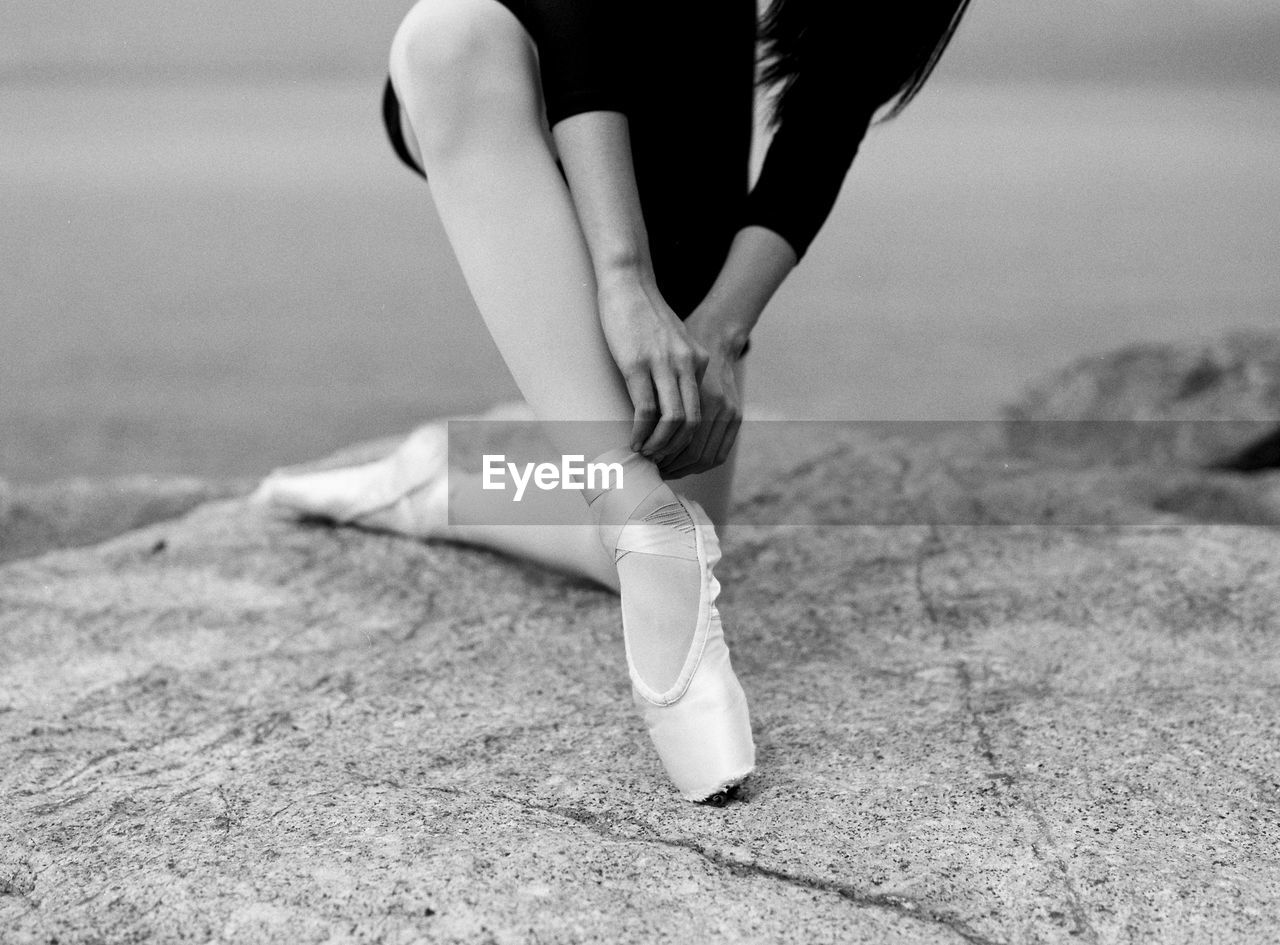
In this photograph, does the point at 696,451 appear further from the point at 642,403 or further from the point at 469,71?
the point at 469,71

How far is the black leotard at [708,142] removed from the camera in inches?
43.8

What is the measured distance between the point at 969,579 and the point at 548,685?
20.8 inches

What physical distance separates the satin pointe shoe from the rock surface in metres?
1.55

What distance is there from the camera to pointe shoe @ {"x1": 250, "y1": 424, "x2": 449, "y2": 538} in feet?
5.02

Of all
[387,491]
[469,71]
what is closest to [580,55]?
[469,71]

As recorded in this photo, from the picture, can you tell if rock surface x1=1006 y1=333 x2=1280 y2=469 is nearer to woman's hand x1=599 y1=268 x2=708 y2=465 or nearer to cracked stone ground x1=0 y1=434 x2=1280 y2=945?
cracked stone ground x1=0 y1=434 x2=1280 y2=945

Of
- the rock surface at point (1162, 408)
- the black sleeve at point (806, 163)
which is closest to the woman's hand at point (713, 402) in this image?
the black sleeve at point (806, 163)

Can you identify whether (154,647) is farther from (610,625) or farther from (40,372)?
(40,372)

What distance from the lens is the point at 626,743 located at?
0.99m

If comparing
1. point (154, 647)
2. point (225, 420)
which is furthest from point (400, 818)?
point (225, 420)

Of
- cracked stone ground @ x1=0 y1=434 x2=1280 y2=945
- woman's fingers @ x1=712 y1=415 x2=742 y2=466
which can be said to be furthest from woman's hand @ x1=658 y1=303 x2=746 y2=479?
cracked stone ground @ x1=0 y1=434 x2=1280 y2=945

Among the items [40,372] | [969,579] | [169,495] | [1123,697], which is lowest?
[40,372]

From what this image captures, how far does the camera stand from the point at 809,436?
2.10 metres

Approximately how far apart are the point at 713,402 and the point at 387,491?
71 centimetres
